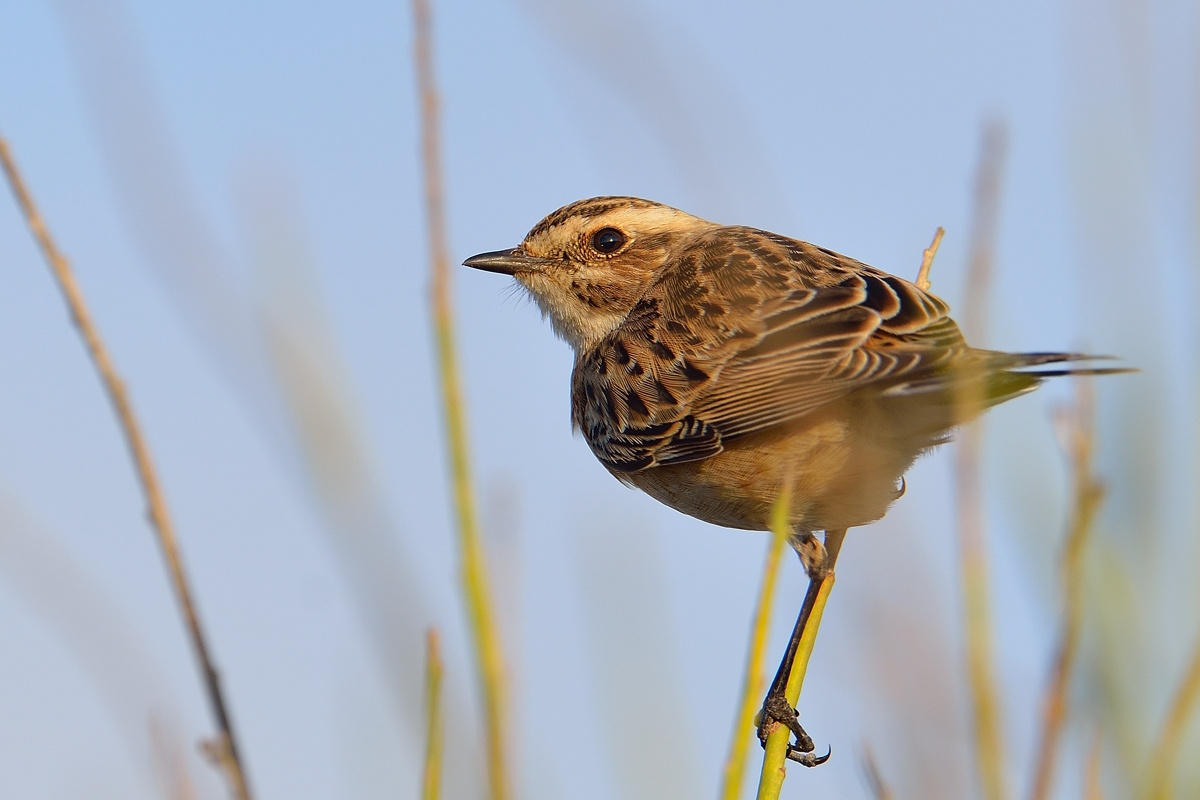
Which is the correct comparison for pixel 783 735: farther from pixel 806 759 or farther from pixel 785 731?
A: pixel 806 759

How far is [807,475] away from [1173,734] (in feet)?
8.57

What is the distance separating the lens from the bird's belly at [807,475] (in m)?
5.04

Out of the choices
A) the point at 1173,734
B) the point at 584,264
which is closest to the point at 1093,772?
the point at 1173,734

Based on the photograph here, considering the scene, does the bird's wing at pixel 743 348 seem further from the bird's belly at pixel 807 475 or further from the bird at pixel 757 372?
the bird's belly at pixel 807 475

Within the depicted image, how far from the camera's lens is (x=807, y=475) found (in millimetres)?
5086

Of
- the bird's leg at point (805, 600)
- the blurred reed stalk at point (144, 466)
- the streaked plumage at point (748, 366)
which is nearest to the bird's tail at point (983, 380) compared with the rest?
the streaked plumage at point (748, 366)

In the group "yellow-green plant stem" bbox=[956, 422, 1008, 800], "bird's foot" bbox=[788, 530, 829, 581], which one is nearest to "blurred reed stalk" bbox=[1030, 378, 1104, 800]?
"yellow-green plant stem" bbox=[956, 422, 1008, 800]

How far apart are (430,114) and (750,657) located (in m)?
2.03

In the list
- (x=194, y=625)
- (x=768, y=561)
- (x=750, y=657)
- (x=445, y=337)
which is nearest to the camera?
(x=750, y=657)

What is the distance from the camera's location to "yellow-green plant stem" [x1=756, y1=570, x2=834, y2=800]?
253 centimetres

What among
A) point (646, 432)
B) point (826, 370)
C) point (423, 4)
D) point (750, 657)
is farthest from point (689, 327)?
point (750, 657)

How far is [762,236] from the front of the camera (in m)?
6.42

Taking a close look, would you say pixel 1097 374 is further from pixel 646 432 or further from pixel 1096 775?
pixel 646 432

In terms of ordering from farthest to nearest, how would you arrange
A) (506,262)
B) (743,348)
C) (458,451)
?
(506,262) < (743,348) < (458,451)
